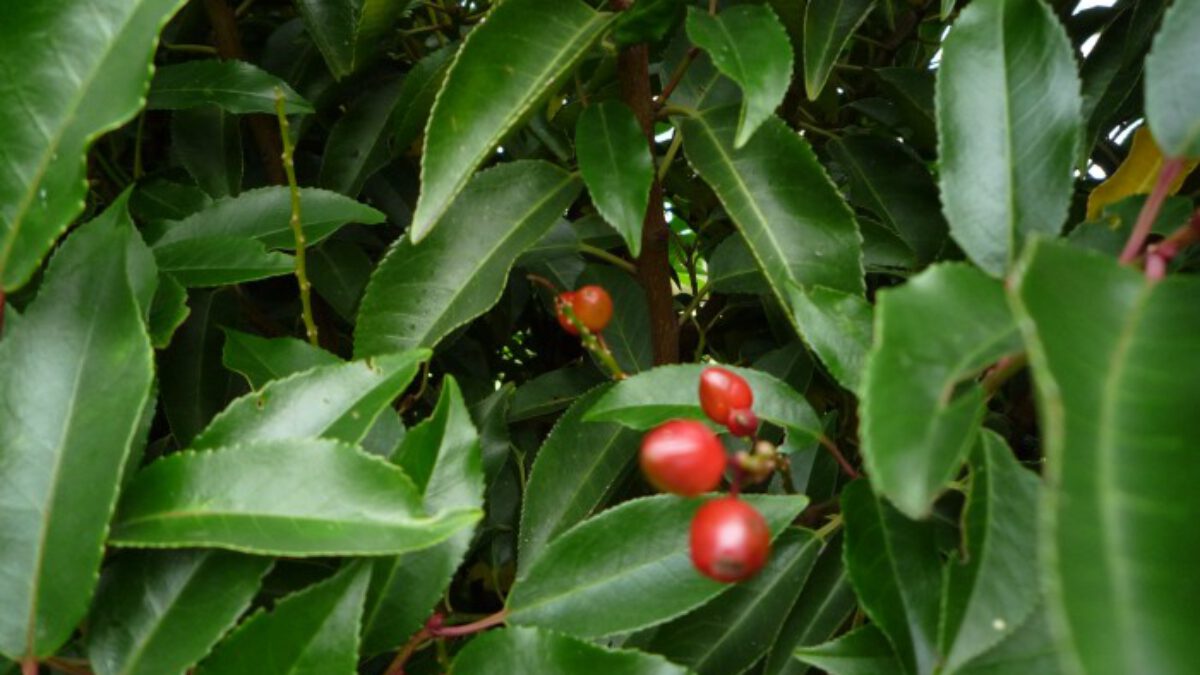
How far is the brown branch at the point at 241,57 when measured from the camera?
1.04m

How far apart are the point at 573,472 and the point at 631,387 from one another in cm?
17

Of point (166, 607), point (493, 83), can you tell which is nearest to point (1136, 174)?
point (493, 83)

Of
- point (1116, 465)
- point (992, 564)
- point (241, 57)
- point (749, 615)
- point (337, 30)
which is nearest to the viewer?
point (1116, 465)

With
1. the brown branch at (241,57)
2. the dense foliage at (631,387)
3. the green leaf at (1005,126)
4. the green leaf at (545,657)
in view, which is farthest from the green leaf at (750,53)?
the brown branch at (241,57)

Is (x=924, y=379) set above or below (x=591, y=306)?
above

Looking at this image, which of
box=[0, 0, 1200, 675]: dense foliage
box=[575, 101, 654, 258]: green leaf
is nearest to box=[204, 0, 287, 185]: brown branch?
box=[0, 0, 1200, 675]: dense foliage

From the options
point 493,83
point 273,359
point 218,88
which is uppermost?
point 493,83

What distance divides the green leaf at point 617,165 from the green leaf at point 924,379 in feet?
0.97

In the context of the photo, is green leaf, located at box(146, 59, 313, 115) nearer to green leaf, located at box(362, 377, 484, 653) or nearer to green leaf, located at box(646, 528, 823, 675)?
green leaf, located at box(362, 377, 484, 653)

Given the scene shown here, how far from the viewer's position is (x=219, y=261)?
2.60 ft

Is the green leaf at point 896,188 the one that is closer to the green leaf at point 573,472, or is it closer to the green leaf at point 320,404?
the green leaf at point 573,472

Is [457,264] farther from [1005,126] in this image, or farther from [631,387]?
[1005,126]

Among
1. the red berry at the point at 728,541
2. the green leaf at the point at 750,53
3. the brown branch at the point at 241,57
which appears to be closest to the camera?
the red berry at the point at 728,541

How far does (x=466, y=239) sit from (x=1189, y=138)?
1.61 ft
